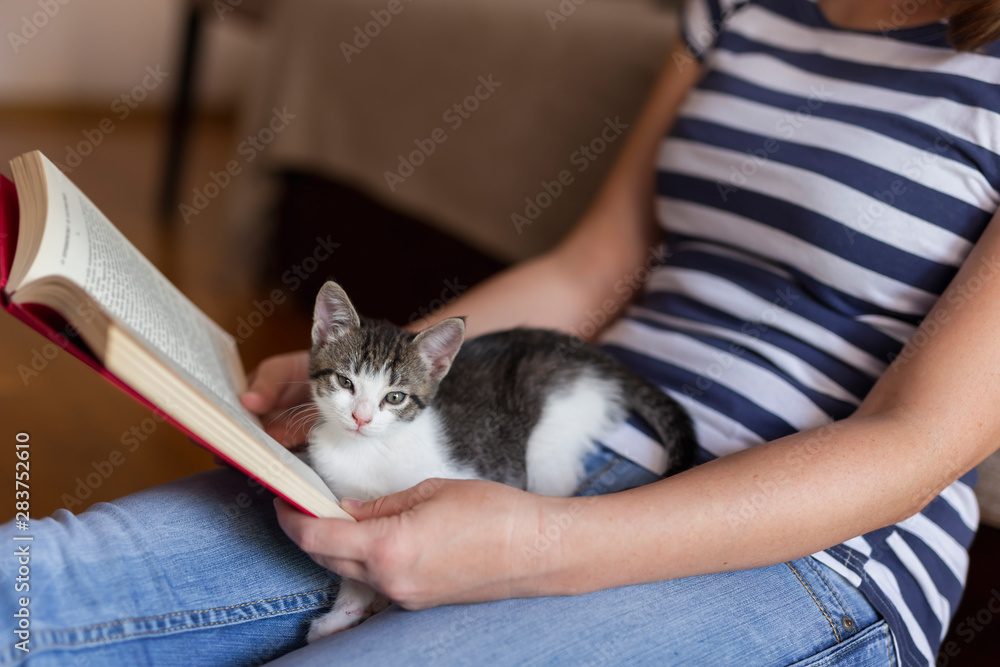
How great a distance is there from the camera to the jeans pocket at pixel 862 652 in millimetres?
827

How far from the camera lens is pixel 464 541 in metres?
0.75

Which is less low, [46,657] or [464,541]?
[464,541]

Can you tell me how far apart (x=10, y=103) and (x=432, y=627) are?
483 centimetres

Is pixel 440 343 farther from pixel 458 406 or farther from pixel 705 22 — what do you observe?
pixel 705 22

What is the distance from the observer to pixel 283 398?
1.12m

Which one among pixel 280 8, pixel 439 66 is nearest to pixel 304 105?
pixel 280 8

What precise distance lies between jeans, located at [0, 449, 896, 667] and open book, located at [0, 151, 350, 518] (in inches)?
6.0

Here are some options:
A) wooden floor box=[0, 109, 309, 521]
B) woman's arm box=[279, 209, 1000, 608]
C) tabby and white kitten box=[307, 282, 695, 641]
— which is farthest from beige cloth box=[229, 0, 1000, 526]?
woman's arm box=[279, 209, 1000, 608]

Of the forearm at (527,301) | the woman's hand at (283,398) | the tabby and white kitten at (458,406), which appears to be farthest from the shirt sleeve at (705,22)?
the woman's hand at (283,398)

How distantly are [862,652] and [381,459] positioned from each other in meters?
0.61

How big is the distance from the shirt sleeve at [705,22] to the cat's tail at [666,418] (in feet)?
2.03

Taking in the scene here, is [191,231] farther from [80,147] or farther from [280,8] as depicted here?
[280,8]

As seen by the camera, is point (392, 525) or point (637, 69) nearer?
point (392, 525)

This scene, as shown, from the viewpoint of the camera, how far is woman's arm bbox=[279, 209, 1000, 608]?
2.45 feet
